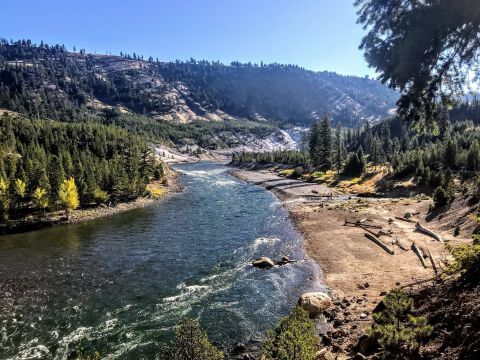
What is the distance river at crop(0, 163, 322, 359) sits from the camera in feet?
89.0

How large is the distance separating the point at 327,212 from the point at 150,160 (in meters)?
74.2

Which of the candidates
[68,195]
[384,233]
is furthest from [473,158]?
[68,195]

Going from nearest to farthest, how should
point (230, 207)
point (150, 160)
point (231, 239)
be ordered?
point (231, 239) → point (230, 207) → point (150, 160)

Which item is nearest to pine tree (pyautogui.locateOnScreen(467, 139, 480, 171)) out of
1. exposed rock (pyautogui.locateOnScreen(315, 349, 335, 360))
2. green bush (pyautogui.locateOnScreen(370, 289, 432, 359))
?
exposed rock (pyautogui.locateOnScreen(315, 349, 335, 360))

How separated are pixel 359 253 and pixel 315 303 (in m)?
17.2

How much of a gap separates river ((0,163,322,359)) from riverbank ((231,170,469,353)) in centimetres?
286

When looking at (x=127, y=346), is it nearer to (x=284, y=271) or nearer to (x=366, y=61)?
(x=284, y=271)

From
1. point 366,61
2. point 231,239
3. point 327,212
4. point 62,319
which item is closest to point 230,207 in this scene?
point 327,212

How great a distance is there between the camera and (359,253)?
145 ft

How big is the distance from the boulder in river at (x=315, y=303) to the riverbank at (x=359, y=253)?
2.70ft

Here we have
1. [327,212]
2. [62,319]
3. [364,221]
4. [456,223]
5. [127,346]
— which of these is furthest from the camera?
[327,212]

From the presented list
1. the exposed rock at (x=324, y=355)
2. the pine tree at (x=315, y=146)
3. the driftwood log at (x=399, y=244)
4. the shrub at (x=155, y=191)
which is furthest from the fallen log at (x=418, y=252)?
the pine tree at (x=315, y=146)

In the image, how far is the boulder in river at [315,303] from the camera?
2880 cm

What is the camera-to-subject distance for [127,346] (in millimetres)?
25656
